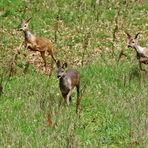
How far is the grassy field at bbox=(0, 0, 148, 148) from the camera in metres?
10.8

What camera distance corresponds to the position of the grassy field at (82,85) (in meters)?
10.8

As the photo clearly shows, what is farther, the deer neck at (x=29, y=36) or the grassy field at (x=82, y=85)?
the deer neck at (x=29, y=36)

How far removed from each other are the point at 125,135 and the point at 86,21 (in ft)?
42.6

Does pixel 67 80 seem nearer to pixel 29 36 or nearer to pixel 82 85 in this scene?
pixel 82 85

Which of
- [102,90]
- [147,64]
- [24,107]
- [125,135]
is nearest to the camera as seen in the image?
[125,135]

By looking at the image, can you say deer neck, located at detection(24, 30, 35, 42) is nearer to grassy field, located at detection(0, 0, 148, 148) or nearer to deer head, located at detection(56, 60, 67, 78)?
grassy field, located at detection(0, 0, 148, 148)

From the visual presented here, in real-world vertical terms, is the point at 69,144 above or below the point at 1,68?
above

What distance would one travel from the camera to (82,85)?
14422 mm

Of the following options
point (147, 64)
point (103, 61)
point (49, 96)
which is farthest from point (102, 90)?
point (103, 61)

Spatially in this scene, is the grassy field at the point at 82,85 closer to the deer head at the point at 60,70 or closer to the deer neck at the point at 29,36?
the deer head at the point at 60,70

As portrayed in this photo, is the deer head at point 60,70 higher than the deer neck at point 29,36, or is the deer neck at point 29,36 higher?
the deer head at point 60,70

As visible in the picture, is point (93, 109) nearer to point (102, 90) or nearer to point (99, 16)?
point (102, 90)

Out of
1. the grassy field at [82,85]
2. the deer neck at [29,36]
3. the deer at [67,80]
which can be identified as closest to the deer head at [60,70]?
the deer at [67,80]

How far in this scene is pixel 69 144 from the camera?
31.7 ft
